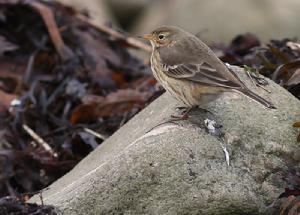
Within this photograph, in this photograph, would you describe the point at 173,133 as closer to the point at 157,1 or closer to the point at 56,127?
the point at 56,127

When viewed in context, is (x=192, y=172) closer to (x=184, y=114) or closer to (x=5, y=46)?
(x=184, y=114)

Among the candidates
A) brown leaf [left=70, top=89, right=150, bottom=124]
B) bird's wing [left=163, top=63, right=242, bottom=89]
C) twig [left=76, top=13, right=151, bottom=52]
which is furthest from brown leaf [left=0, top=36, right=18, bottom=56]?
bird's wing [left=163, top=63, right=242, bottom=89]

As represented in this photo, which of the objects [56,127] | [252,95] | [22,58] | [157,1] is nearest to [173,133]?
[252,95]

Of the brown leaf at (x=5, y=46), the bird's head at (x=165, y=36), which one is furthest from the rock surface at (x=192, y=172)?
the brown leaf at (x=5, y=46)

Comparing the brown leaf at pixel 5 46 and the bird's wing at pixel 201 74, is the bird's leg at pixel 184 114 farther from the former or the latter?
the brown leaf at pixel 5 46

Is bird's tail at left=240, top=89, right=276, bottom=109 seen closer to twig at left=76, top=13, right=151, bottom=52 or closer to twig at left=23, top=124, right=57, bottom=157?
twig at left=23, top=124, right=57, bottom=157

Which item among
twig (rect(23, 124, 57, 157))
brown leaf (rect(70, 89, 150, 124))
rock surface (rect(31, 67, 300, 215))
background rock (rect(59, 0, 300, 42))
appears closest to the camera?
Answer: rock surface (rect(31, 67, 300, 215))

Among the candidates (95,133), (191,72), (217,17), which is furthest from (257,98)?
(217,17)
